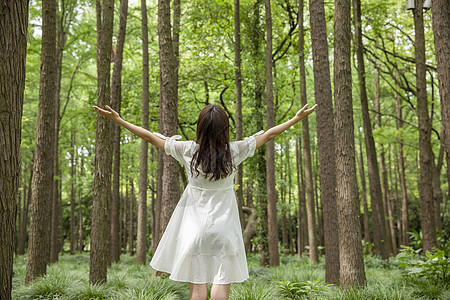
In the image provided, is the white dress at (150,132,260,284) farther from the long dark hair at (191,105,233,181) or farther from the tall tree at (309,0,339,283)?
the tall tree at (309,0,339,283)

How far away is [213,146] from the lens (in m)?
3.06

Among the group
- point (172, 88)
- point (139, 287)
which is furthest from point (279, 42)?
point (139, 287)

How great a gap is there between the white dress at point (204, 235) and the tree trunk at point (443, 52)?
426 cm

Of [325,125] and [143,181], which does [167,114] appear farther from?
[143,181]

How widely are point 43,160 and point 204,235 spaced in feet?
18.4

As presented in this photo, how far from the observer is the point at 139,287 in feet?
19.2

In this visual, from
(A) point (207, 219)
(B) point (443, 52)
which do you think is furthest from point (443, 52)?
(A) point (207, 219)

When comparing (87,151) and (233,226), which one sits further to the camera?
(87,151)

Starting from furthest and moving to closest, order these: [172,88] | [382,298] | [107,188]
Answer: [172,88]
[107,188]
[382,298]

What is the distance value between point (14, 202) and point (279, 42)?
48.2 feet

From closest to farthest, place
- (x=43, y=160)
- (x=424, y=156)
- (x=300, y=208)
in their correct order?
(x=43, y=160), (x=424, y=156), (x=300, y=208)

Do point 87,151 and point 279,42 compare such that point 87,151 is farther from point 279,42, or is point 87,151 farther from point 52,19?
point 52,19

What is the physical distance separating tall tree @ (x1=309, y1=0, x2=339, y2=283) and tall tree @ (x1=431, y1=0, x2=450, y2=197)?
73.8 inches

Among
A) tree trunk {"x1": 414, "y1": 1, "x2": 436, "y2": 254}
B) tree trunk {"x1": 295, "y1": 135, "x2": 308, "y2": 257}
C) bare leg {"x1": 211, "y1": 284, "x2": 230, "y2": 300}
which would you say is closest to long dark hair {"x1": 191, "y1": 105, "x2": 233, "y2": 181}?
bare leg {"x1": 211, "y1": 284, "x2": 230, "y2": 300}
